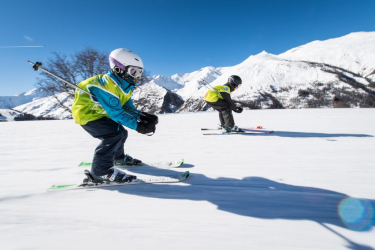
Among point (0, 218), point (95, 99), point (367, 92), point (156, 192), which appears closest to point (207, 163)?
point (156, 192)

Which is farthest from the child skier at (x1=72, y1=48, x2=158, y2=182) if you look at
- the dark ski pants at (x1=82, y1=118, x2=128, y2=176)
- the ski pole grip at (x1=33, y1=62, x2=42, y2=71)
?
the ski pole grip at (x1=33, y1=62, x2=42, y2=71)

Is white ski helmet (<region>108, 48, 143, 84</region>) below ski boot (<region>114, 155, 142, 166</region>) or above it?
above

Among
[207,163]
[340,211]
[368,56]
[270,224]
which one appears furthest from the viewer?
[368,56]

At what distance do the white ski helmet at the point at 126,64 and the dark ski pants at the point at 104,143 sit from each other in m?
0.68

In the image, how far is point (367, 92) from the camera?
343 feet

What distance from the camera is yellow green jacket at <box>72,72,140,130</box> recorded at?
2371 millimetres

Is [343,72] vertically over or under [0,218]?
over

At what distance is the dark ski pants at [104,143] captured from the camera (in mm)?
2482

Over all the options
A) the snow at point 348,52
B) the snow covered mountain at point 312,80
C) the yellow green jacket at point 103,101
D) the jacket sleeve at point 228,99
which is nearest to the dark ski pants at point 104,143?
the yellow green jacket at point 103,101

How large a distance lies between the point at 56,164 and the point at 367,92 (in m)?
145

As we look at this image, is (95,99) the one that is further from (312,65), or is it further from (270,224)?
(312,65)

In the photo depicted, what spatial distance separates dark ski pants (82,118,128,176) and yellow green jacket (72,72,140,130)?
11 cm

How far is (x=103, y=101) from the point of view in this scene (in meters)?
2.38

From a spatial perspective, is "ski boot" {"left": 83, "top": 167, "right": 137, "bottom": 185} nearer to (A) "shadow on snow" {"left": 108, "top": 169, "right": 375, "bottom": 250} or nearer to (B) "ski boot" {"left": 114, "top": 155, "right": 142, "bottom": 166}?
(A) "shadow on snow" {"left": 108, "top": 169, "right": 375, "bottom": 250}
